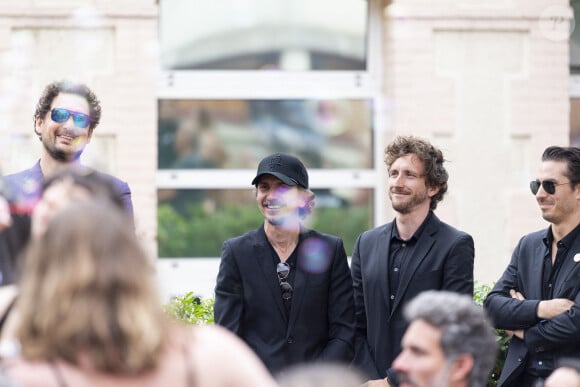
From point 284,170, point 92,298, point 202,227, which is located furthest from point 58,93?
point 202,227

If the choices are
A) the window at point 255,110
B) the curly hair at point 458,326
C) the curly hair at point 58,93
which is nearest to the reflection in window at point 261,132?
the window at point 255,110

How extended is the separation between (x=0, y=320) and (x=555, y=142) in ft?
25.0

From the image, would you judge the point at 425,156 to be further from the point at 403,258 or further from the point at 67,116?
the point at 67,116

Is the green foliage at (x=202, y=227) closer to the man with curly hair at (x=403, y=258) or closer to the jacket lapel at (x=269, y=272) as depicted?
the man with curly hair at (x=403, y=258)

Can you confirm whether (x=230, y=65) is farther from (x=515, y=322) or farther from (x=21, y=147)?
(x=515, y=322)

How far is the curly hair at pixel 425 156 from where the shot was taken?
232 inches

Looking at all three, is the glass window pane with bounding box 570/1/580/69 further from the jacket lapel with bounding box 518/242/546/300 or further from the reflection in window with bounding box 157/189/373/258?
the jacket lapel with bounding box 518/242/546/300

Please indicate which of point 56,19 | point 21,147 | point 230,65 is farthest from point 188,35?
point 21,147

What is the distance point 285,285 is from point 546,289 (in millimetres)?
1411

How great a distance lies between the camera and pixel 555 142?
33.1ft

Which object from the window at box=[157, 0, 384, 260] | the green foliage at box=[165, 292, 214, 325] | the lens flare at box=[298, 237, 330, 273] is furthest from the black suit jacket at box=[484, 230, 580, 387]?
the window at box=[157, 0, 384, 260]

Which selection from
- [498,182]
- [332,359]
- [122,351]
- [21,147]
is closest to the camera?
[122,351]

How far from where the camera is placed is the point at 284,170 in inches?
216

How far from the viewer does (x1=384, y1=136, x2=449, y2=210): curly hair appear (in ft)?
19.3
